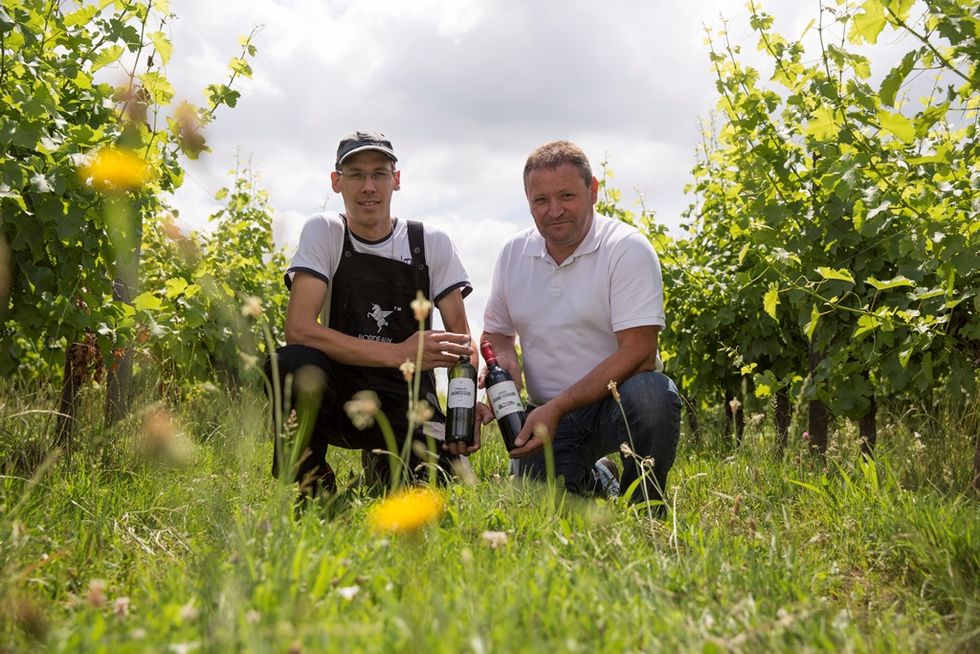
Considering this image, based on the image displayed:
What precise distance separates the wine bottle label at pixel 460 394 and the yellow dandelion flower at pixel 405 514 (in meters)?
1.16

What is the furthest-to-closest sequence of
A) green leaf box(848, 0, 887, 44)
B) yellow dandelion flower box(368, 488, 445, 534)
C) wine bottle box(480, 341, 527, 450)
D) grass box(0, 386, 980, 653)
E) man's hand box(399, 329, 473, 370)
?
wine bottle box(480, 341, 527, 450)
man's hand box(399, 329, 473, 370)
green leaf box(848, 0, 887, 44)
yellow dandelion flower box(368, 488, 445, 534)
grass box(0, 386, 980, 653)

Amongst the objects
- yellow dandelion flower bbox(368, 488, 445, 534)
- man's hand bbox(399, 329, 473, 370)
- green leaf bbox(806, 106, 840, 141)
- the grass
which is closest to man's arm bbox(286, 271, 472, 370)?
man's hand bbox(399, 329, 473, 370)

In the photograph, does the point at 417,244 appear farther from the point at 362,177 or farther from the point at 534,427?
the point at 534,427

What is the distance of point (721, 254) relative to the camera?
659 cm

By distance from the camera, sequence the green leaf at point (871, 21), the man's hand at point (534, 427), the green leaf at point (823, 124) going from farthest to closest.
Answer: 1. the man's hand at point (534, 427)
2. the green leaf at point (823, 124)
3. the green leaf at point (871, 21)

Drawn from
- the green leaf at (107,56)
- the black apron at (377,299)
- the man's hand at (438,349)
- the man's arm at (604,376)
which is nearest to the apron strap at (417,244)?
the black apron at (377,299)

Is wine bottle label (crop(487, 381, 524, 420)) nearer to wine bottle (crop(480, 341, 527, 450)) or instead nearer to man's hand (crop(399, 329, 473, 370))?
Answer: wine bottle (crop(480, 341, 527, 450))

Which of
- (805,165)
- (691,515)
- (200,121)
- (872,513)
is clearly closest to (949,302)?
(872,513)

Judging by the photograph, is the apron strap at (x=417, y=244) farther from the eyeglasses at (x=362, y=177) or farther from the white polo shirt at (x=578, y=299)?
the white polo shirt at (x=578, y=299)

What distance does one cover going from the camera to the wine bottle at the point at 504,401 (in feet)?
11.9

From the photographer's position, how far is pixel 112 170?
356 cm

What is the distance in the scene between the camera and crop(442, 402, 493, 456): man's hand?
360cm

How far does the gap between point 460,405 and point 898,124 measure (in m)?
1.91

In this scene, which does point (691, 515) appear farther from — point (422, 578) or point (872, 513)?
Answer: point (422, 578)
